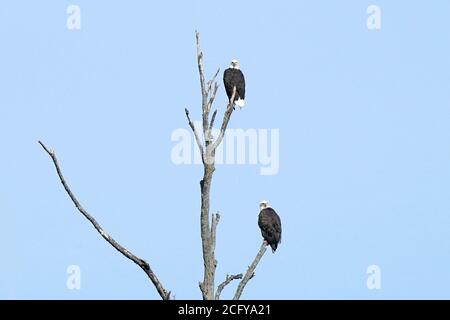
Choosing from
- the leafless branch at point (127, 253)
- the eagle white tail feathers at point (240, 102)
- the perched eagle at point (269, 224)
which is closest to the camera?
the leafless branch at point (127, 253)

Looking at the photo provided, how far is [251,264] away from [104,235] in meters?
1.69

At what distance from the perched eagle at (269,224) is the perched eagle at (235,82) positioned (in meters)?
2.10

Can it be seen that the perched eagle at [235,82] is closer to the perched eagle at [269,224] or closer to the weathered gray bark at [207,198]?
the perched eagle at [269,224]

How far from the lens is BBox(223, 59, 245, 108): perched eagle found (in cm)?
1538

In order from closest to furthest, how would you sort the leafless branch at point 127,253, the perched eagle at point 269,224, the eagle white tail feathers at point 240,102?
the leafless branch at point 127,253 → the perched eagle at point 269,224 → the eagle white tail feathers at point 240,102

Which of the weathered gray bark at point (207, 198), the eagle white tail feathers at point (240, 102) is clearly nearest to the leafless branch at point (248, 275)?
the weathered gray bark at point (207, 198)

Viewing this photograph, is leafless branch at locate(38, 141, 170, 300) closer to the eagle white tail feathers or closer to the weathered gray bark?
the weathered gray bark

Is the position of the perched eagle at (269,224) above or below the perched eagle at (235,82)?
below

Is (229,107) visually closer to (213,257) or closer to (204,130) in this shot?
(204,130)

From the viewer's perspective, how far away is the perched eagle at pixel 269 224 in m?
12.4

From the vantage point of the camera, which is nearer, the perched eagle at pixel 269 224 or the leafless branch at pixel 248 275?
the leafless branch at pixel 248 275

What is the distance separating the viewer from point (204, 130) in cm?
903

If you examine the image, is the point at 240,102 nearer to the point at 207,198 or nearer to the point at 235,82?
the point at 235,82
